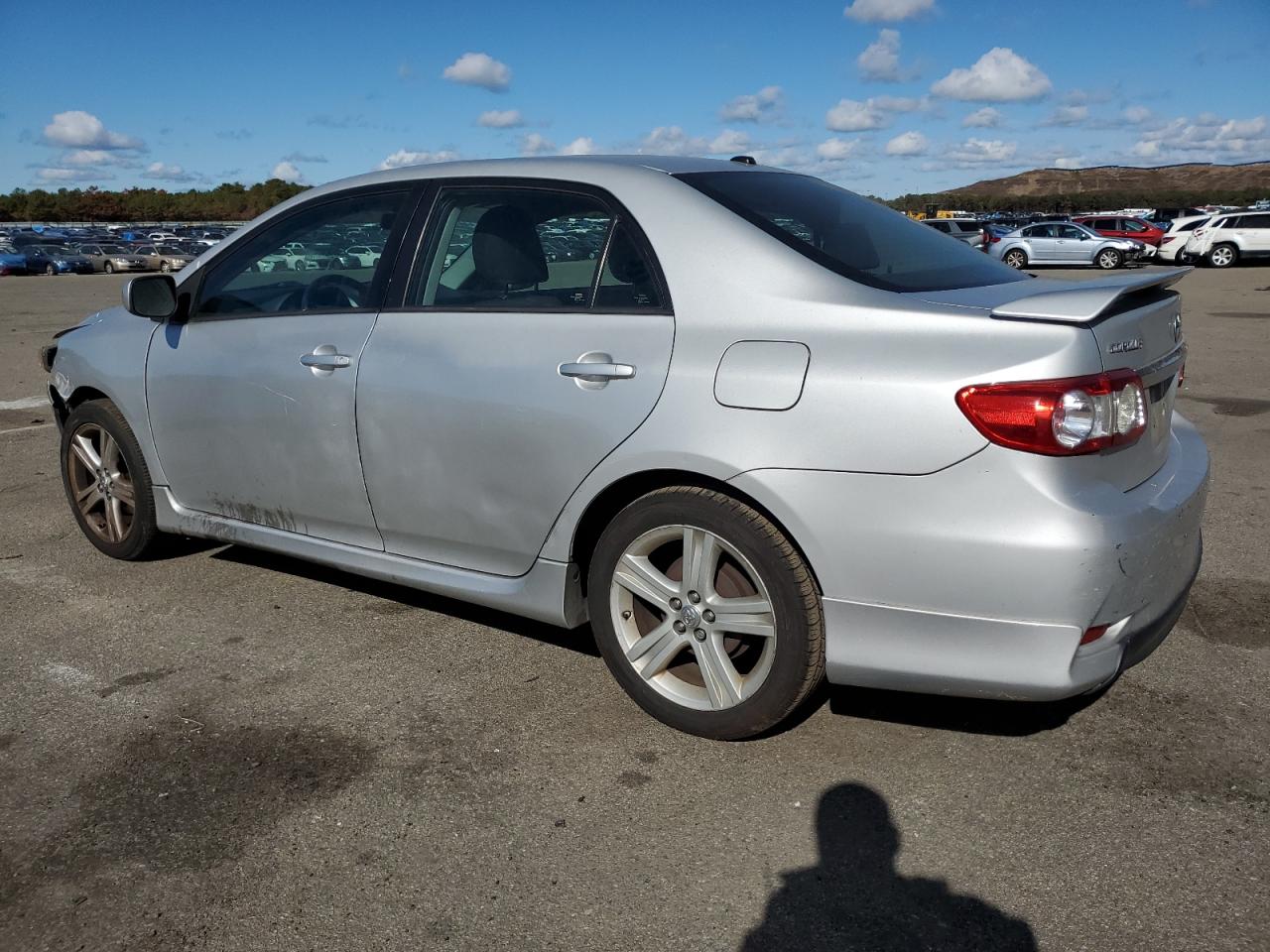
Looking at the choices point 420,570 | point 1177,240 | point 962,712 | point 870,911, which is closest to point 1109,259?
point 1177,240

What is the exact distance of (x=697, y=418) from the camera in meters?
2.98

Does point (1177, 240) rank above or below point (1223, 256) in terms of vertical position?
above

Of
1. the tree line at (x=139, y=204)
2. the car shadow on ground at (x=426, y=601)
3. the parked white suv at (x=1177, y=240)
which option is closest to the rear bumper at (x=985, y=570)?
the car shadow on ground at (x=426, y=601)

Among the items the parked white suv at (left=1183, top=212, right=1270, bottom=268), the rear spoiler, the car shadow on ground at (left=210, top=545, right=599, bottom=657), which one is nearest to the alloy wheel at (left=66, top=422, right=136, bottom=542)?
the car shadow on ground at (left=210, top=545, right=599, bottom=657)

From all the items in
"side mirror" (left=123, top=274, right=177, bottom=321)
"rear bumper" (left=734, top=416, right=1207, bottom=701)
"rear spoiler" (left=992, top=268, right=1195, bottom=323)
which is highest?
"rear spoiler" (left=992, top=268, right=1195, bottom=323)

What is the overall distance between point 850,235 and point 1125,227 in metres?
39.2

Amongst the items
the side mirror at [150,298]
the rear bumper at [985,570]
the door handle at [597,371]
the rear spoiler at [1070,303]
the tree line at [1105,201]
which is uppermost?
the tree line at [1105,201]

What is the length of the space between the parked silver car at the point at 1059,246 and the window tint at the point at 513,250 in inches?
1361

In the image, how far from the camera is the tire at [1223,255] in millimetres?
34812

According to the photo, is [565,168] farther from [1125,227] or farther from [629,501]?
[1125,227]

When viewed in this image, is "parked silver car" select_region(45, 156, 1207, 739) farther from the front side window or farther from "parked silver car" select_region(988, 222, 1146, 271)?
"parked silver car" select_region(988, 222, 1146, 271)

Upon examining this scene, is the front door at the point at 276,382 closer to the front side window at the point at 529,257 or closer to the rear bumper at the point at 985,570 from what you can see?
the front side window at the point at 529,257

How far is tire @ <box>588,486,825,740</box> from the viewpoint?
2.95 meters

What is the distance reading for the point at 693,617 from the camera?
3156 millimetres
